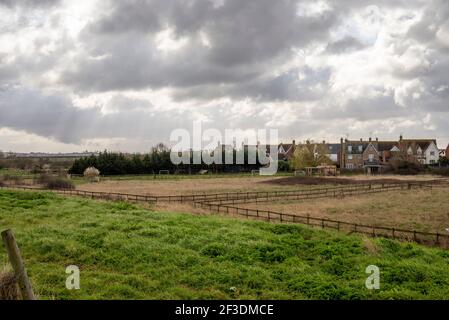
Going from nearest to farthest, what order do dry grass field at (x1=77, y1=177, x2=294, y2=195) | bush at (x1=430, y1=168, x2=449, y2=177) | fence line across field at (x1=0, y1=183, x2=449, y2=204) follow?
1. fence line across field at (x1=0, y1=183, x2=449, y2=204)
2. dry grass field at (x1=77, y1=177, x2=294, y2=195)
3. bush at (x1=430, y1=168, x2=449, y2=177)

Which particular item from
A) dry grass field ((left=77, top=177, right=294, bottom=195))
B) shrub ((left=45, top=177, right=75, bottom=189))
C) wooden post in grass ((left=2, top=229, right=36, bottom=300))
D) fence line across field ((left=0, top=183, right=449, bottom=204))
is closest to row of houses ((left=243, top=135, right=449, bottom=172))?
dry grass field ((left=77, top=177, right=294, bottom=195))

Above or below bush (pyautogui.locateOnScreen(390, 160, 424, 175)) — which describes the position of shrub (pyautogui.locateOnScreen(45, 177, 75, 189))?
below

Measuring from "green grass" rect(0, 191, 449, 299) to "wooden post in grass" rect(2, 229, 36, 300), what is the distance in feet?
11.5


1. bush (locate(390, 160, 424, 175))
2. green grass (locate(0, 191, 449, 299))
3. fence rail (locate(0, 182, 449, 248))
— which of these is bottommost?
fence rail (locate(0, 182, 449, 248))

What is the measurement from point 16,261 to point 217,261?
8.20 m

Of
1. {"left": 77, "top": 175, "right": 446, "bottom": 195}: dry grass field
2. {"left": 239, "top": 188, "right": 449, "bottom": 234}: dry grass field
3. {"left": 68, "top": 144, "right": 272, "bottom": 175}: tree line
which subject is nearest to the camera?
{"left": 239, "top": 188, "right": 449, "bottom": 234}: dry grass field

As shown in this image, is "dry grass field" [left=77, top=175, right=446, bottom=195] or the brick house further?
the brick house

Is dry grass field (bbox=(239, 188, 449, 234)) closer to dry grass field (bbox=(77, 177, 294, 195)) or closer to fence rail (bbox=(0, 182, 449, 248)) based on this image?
fence rail (bbox=(0, 182, 449, 248))

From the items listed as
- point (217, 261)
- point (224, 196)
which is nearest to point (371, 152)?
point (224, 196)

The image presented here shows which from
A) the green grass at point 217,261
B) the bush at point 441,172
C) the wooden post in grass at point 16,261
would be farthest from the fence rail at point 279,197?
the bush at point 441,172

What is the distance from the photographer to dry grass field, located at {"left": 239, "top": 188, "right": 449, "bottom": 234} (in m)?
26.8

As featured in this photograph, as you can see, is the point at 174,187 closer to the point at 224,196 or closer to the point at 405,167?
the point at 224,196

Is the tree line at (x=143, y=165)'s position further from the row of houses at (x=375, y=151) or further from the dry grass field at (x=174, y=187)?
the dry grass field at (x=174, y=187)

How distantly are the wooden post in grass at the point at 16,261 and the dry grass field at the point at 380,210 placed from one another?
2246cm
